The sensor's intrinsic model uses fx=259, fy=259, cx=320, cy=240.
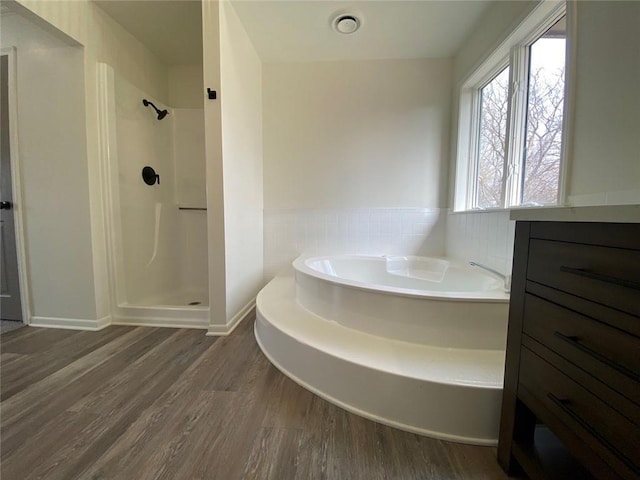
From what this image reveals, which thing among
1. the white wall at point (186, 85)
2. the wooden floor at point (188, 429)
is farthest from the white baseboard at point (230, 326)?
the white wall at point (186, 85)

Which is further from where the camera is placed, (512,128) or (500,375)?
(512,128)

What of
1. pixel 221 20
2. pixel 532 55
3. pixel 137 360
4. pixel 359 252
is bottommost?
pixel 137 360

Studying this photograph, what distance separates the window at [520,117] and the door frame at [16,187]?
335cm

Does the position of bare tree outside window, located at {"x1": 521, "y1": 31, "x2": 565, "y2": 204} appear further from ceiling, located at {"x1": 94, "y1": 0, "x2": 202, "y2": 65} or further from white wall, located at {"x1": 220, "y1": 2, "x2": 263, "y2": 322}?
ceiling, located at {"x1": 94, "y1": 0, "x2": 202, "y2": 65}

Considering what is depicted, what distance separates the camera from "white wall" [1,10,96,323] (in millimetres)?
1779

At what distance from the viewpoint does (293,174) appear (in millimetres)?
2693

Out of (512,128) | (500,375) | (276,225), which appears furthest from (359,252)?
(500,375)

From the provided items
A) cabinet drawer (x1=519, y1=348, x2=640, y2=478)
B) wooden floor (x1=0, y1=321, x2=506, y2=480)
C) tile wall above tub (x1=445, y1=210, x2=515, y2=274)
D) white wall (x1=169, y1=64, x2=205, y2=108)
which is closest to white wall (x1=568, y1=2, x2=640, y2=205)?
tile wall above tub (x1=445, y1=210, x2=515, y2=274)

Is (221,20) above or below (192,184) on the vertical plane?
above

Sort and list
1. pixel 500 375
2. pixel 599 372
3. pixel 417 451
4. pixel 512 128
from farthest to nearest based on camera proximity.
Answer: pixel 512 128
pixel 500 375
pixel 417 451
pixel 599 372

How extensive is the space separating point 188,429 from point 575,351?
126 cm

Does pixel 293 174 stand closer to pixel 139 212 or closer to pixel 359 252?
pixel 359 252

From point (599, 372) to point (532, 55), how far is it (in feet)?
6.31

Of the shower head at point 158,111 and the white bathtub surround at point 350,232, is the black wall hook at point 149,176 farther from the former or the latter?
the white bathtub surround at point 350,232
